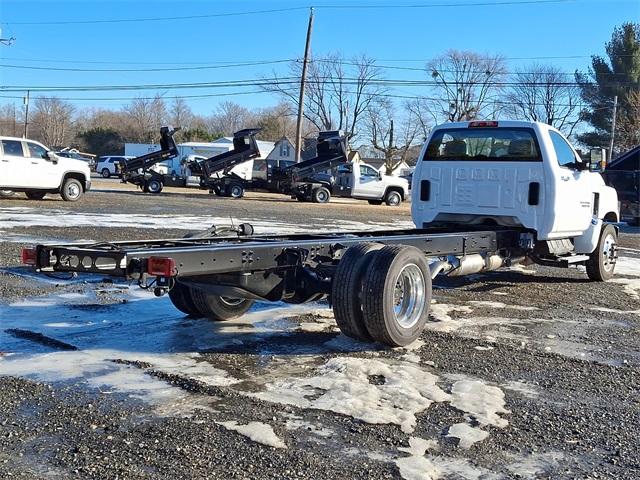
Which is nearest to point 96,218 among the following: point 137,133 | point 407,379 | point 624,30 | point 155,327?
point 155,327

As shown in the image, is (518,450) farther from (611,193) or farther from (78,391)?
(611,193)

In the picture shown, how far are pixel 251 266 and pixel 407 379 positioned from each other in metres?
1.47

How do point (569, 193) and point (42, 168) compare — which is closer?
point (569, 193)

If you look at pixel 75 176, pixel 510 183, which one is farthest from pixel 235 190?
pixel 510 183

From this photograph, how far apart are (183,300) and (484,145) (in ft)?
14.7

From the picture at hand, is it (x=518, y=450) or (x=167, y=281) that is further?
(x=167, y=281)

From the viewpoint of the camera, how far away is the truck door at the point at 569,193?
29.2ft

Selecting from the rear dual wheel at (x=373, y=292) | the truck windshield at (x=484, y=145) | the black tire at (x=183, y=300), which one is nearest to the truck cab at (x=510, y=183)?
the truck windshield at (x=484, y=145)

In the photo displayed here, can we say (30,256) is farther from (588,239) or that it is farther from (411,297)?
(588,239)

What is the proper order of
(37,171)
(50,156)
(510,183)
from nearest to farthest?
(510,183), (37,171), (50,156)

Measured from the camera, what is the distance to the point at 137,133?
97562 mm

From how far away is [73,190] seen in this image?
22.5 meters

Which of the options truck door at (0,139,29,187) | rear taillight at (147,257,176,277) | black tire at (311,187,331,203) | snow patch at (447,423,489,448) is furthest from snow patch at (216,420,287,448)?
black tire at (311,187,331,203)

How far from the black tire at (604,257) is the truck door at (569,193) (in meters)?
0.57
